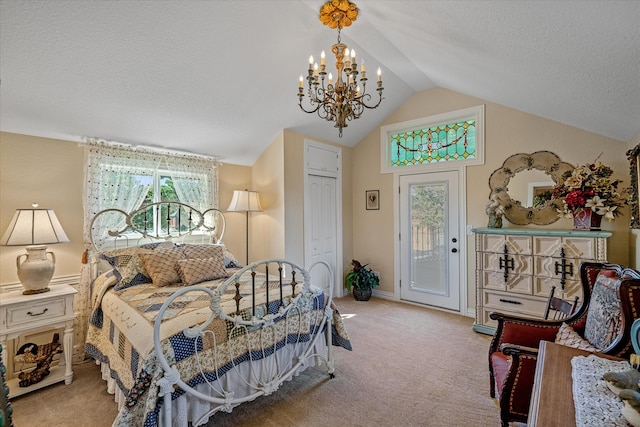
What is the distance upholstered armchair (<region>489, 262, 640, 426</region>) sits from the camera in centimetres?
146

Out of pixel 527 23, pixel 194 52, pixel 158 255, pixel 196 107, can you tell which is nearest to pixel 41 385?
pixel 158 255

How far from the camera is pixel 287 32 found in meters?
2.65

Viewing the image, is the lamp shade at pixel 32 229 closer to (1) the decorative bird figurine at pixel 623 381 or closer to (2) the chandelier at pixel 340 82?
(2) the chandelier at pixel 340 82

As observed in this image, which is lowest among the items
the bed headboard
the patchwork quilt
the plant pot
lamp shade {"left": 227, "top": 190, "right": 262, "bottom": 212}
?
the plant pot

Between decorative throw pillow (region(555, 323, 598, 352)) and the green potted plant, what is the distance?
288 cm

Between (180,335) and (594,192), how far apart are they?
377cm

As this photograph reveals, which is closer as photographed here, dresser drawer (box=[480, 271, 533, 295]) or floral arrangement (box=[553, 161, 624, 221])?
floral arrangement (box=[553, 161, 624, 221])

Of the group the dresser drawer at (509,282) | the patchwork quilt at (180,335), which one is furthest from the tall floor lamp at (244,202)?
the dresser drawer at (509,282)

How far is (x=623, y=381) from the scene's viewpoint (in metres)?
0.92

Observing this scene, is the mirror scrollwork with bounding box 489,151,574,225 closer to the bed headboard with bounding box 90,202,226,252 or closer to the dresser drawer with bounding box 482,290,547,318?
the dresser drawer with bounding box 482,290,547,318

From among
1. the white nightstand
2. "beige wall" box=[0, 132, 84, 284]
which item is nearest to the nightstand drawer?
the white nightstand

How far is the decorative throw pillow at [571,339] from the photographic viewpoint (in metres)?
1.63

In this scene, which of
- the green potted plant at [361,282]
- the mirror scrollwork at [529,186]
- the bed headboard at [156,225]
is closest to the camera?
the bed headboard at [156,225]

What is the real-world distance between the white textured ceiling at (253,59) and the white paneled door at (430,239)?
4.41ft
